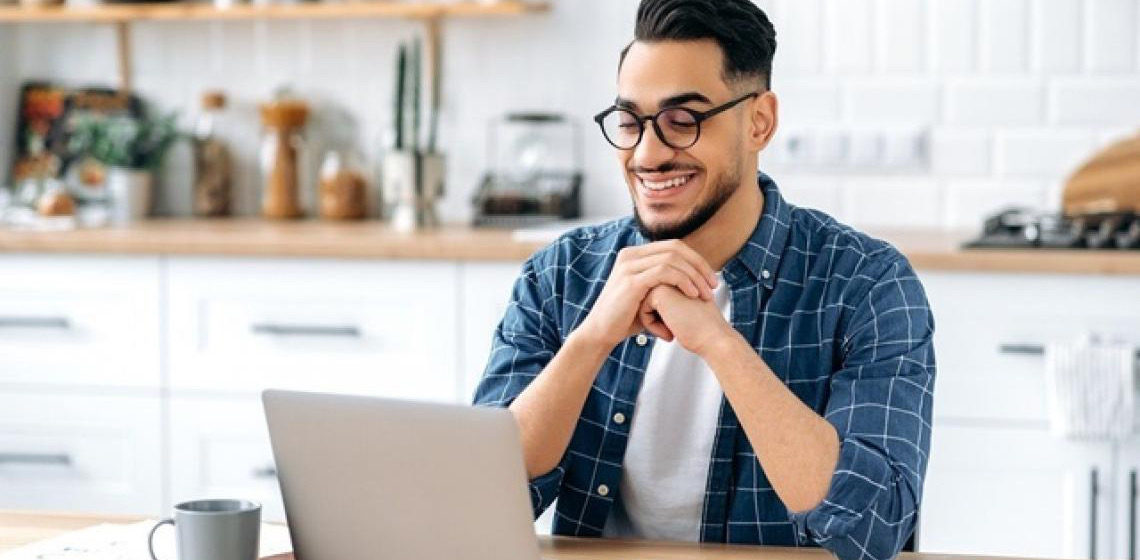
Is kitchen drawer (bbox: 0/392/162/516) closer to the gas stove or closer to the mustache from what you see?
the gas stove

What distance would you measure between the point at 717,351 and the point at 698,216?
21 centimetres

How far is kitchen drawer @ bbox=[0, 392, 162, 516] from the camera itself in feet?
11.6

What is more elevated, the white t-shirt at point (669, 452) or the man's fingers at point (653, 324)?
the man's fingers at point (653, 324)

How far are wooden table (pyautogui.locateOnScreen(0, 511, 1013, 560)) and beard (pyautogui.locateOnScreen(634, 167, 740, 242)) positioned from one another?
391mm

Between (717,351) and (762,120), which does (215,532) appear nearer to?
(717,351)

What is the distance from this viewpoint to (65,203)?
3.81 metres

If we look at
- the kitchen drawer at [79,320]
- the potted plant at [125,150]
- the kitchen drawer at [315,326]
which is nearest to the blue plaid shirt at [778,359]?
the kitchen drawer at [315,326]

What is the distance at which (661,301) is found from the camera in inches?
70.7

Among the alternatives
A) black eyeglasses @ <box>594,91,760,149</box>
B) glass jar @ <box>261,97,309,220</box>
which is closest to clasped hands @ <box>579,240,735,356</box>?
black eyeglasses @ <box>594,91,760,149</box>

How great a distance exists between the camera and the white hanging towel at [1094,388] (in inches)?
116

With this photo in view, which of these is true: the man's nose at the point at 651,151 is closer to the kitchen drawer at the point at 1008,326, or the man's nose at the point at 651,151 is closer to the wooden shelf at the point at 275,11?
the kitchen drawer at the point at 1008,326

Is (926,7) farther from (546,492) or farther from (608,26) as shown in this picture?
(546,492)

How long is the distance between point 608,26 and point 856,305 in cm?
204

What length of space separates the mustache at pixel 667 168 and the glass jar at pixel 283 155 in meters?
2.27
